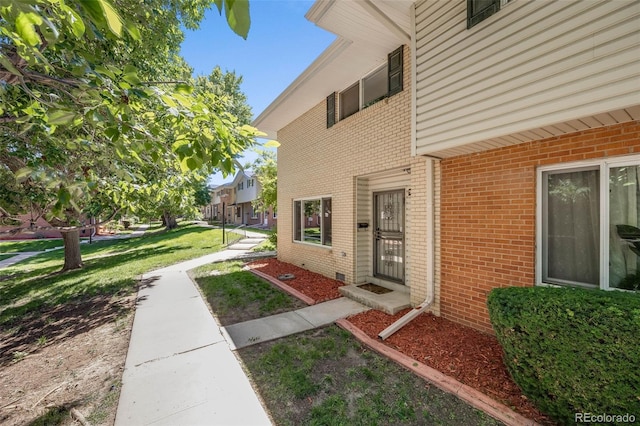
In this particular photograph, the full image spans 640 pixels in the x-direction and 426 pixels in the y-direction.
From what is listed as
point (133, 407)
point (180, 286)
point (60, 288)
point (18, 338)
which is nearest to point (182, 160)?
point (133, 407)

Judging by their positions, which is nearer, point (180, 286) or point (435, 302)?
point (435, 302)

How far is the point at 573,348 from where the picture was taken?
7.17 ft

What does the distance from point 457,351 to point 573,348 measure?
155 centimetres

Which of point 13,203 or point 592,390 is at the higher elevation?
point 13,203

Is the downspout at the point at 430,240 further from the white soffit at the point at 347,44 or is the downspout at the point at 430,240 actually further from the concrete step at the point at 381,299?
the white soffit at the point at 347,44

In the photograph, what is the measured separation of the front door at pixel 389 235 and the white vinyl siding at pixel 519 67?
6.45 ft

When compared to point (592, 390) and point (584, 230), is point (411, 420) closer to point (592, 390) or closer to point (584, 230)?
point (592, 390)

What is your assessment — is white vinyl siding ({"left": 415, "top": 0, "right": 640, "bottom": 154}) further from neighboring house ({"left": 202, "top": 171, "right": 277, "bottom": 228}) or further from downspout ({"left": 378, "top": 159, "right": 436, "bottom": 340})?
neighboring house ({"left": 202, "top": 171, "right": 277, "bottom": 228})

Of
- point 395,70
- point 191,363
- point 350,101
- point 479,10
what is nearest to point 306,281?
point 191,363

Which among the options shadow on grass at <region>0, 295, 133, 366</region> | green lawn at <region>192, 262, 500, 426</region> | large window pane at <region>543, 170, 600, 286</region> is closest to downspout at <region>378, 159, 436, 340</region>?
large window pane at <region>543, 170, 600, 286</region>

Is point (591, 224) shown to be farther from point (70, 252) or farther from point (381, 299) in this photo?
point (70, 252)

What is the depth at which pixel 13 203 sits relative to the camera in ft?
19.6

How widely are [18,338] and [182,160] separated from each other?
5541mm

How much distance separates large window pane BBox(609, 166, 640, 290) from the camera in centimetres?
287
